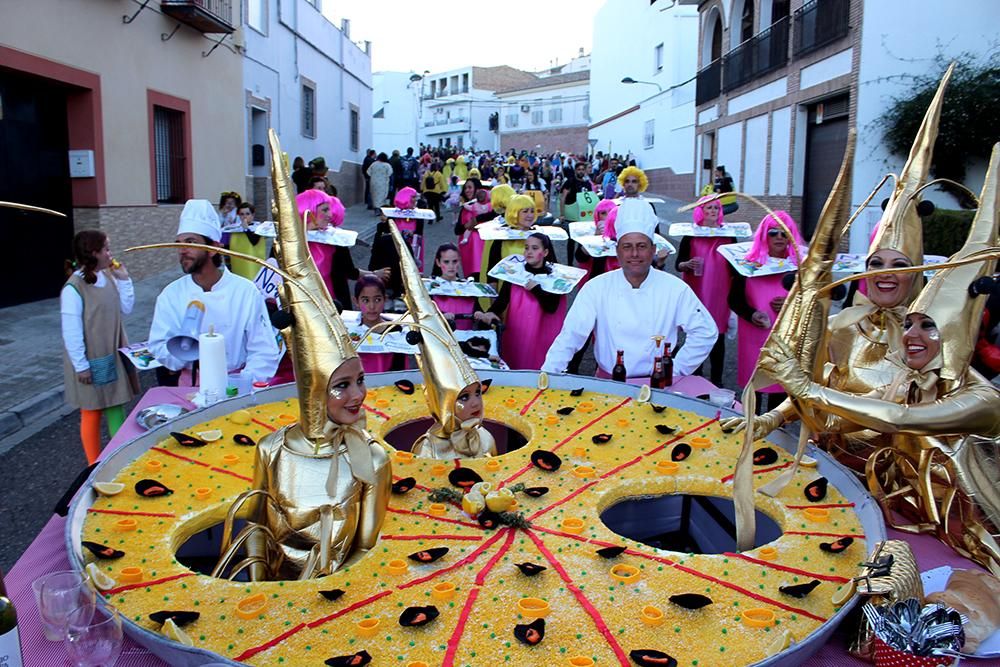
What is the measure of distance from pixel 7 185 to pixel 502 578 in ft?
38.7

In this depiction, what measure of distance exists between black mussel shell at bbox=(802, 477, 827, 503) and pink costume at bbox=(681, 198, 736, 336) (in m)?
5.36

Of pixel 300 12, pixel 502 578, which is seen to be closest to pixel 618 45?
pixel 300 12

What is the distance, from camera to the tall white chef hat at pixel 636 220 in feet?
16.5

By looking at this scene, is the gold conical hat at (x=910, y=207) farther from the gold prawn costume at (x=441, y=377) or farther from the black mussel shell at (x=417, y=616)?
the black mussel shell at (x=417, y=616)

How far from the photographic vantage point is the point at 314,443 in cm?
273

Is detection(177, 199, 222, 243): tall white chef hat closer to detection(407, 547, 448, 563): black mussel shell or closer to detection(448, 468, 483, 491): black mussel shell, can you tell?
detection(448, 468, 483, 491): black mussel shell

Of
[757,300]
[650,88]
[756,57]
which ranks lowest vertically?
[757,300]

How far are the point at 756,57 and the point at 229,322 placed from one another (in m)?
21.8

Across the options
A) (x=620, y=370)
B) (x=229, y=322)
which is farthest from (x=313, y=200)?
(x=620, y=370)

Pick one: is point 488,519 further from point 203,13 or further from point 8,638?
point 203,13

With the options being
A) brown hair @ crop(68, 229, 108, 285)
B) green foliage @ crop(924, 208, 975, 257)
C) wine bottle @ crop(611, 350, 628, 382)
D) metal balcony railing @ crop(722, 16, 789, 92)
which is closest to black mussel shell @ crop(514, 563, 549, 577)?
wine bottle @ crop(611, 350, 628, 382)

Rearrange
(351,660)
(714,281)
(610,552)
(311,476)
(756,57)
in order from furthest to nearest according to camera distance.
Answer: (756,57) → (714,281) → (311,476) → (610,552) → (351,660)

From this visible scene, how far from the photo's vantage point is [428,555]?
2.53m

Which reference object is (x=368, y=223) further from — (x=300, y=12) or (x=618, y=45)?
(x=618, y=45)
